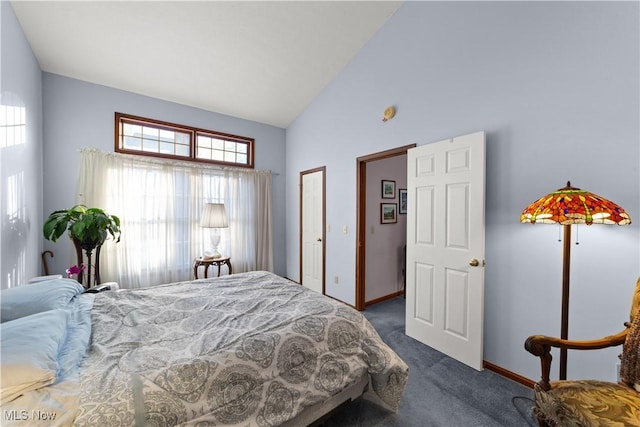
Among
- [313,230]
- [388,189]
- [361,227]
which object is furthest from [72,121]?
[388,189]

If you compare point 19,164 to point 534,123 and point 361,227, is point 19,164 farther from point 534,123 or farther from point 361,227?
point 534,123

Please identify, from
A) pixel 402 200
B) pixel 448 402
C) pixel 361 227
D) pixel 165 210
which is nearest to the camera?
pixel 448 402

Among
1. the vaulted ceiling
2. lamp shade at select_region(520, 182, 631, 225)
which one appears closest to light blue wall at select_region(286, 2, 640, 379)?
lamp shade at select_region(520, 182, 631, 225)

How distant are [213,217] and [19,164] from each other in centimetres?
187

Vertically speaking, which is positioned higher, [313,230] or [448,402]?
[313,230]

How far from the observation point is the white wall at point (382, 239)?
369 cm

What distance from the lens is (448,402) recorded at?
179 cm

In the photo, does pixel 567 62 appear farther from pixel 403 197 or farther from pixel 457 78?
pixel 403 197

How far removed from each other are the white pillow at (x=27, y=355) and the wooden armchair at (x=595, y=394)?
2.14 meters

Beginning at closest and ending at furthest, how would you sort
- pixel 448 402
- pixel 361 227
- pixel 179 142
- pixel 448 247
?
pixel 448 402 → pixel 448 247 → pixel 361 227 → pixel 179 142

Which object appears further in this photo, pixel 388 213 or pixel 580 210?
pixel 388 213

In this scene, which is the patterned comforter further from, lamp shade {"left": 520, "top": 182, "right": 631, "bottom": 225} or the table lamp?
the table lamp

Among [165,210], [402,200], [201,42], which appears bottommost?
[165,210]

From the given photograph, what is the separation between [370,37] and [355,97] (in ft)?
2.29
